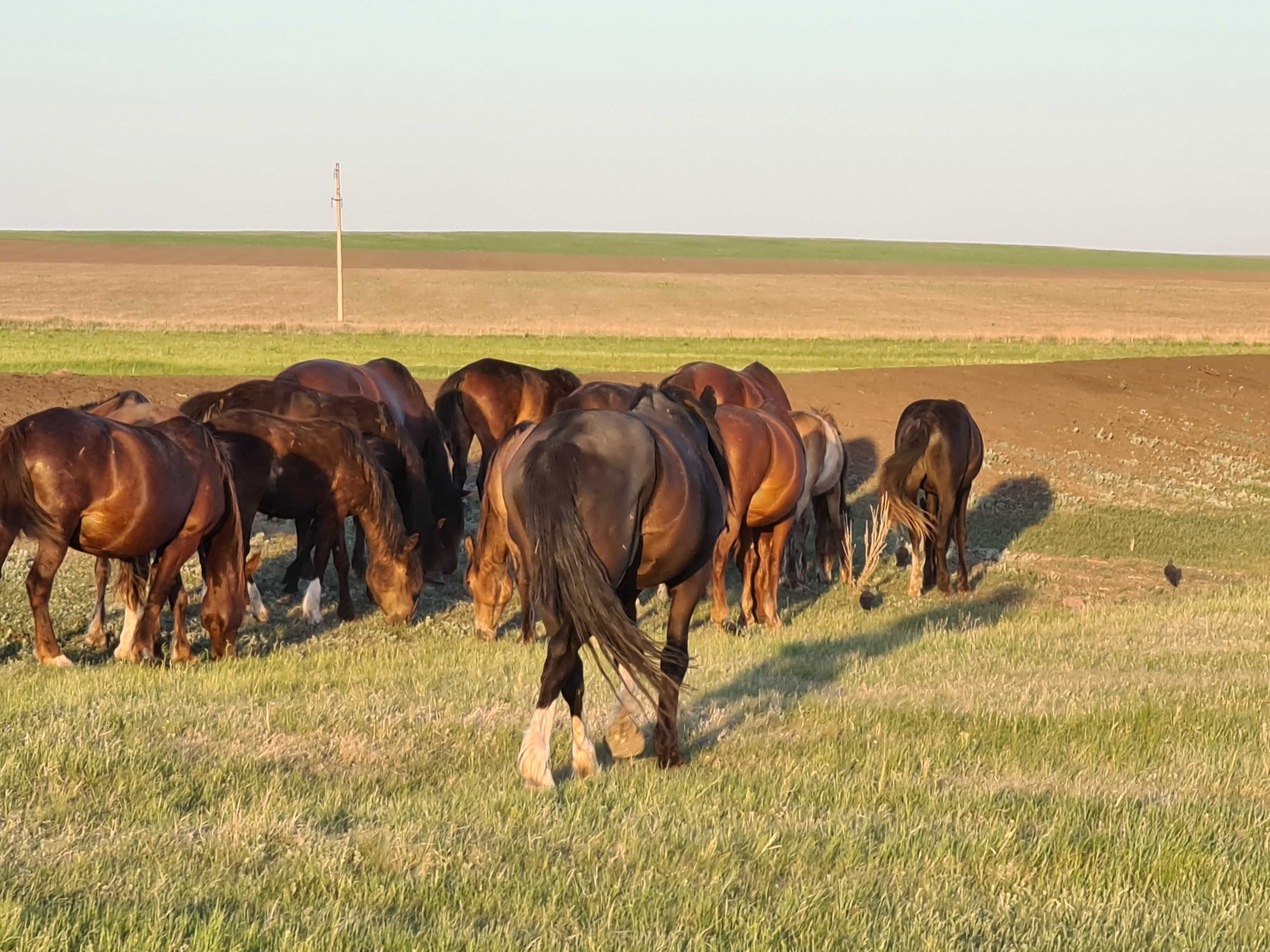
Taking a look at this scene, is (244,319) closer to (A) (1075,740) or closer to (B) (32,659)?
(B) (32,659)

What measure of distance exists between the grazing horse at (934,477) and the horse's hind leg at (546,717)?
25.9ft

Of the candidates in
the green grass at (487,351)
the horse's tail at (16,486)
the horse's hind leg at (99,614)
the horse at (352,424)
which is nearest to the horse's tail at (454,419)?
the horse at (352,424)

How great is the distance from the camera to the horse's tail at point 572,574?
559 centimetres

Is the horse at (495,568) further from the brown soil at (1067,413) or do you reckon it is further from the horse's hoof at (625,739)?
the brown soil at (1067,413)

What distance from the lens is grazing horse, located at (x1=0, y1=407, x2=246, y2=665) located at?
8.07 m

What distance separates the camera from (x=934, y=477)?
44.7 feet

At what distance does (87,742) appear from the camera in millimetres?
5996

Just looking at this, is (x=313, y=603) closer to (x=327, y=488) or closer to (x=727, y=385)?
(x=327, y=488)

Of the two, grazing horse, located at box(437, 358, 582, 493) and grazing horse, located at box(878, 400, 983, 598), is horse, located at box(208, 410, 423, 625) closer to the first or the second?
grazing horse, located at box(437, 358, 582, 493)

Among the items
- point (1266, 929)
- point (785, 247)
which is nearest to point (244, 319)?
point (1266, 929)

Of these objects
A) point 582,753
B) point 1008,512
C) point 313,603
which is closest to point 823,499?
point 313,603

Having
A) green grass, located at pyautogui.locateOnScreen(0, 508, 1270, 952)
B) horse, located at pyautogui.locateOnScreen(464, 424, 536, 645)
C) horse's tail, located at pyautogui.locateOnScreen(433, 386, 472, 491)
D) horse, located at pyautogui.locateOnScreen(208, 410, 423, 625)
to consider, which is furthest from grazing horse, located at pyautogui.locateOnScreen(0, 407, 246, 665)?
horse's tail, located at pyautogui.locateOnScreen(433, 386, 472, 491)

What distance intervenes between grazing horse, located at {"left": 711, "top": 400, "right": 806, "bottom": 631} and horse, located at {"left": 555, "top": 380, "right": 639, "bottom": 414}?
3.24 ft

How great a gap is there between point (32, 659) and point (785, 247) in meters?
156
